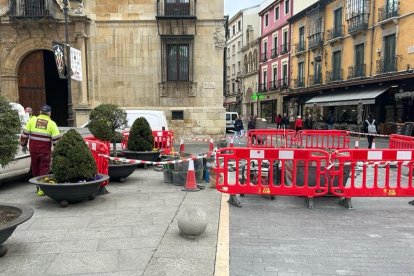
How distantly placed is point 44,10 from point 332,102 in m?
19.8

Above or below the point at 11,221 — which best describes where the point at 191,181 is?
below

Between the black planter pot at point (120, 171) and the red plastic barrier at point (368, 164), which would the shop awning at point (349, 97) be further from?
the black planter pot at point (120, 171)

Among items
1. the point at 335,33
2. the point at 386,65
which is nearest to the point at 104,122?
the point at 386,65

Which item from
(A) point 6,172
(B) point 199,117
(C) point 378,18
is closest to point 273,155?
(A) point 6,172

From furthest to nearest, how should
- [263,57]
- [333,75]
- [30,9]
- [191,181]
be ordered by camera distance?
1. [263,57]
2. [333,75]
3. [30,9]
4. [191,181]

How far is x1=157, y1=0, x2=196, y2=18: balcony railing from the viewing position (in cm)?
1684

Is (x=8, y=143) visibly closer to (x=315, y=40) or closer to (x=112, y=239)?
(x=112, y=239)

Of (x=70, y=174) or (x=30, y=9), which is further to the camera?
(x=30, y=9)

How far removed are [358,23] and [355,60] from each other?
8.72ft

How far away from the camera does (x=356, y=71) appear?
1043 inches

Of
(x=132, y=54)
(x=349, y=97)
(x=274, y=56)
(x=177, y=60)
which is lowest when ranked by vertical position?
(x=349, y=97)

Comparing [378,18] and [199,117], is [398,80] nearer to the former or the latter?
[378,18]

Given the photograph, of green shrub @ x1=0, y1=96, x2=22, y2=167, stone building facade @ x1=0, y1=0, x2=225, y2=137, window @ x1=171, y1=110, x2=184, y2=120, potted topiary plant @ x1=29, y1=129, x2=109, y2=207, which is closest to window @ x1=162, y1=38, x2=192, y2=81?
stone building facade @ x1=0, y1=0, x2=225, y2=137

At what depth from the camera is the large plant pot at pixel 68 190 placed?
5.79 metres
